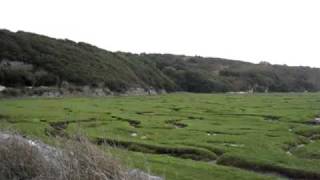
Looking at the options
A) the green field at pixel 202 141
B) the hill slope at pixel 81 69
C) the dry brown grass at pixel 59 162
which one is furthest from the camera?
the hill slope at pixel 81 69

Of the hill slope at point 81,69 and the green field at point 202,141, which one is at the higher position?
the hill slope at point 81,69

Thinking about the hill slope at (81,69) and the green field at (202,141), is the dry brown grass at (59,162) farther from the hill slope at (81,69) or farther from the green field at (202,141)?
the hill slope at (81,69)

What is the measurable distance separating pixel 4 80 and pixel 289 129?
75769 millimetres

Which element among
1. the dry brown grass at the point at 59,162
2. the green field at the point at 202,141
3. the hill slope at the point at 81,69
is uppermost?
the hill slope at the point at 81,69

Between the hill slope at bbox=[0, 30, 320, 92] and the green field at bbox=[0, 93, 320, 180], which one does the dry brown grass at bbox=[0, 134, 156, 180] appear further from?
the hill slope at bbox=[0, 30, 320, 92]

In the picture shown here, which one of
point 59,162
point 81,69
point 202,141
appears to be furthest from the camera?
point 81,69

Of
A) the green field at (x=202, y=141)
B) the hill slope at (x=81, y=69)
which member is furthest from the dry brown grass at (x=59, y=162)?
the hill slope at (x=81, y=69)

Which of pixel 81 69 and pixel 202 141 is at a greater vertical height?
pixel 81 69

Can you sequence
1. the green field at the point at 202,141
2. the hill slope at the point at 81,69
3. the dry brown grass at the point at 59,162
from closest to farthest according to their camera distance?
1. the dry brown grass at the point at 59,162
2. the green field at the point at 202,141
3. the hill slope at the point at 81,69

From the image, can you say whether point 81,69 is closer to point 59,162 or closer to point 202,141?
point 202,141

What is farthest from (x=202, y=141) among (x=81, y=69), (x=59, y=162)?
(x=81, y=69)


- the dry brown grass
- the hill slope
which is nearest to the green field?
the dry brown grass

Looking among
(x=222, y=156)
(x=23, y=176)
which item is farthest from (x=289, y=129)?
(x=23, y=176)

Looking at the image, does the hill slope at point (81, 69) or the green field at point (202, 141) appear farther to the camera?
the hill slope at point (81, 69)
